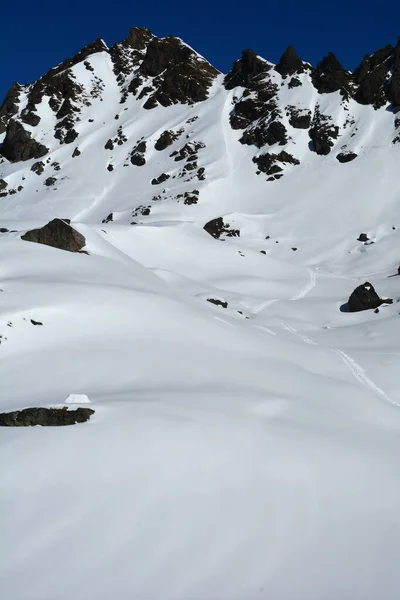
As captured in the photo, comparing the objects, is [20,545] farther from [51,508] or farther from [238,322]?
[238,322]

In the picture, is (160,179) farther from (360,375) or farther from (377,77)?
(360,375)

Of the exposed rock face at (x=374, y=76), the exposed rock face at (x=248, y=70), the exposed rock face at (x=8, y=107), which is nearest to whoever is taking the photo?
the exposed rock face at (x=374, y=76)

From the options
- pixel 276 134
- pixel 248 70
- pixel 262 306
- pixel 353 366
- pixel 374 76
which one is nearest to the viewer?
pixel 353 366

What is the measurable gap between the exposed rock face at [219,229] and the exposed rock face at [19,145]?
1797 inches

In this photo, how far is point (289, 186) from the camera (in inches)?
2657

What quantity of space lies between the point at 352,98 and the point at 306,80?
9.48 m

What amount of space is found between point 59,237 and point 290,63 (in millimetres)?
76717

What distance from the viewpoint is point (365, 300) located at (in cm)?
2950

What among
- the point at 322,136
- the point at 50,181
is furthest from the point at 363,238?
the point at 50,181

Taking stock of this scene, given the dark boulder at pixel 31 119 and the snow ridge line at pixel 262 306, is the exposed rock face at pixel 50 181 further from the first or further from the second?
the snow ridge line at pixel 262 306

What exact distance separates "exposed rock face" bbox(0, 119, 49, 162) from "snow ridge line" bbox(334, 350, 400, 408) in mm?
82197

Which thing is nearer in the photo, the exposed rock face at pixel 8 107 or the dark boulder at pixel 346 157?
the dark boulder at pixel 346 157

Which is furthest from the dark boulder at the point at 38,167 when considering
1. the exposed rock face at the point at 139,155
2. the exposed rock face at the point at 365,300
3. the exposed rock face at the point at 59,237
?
the exposed rock face at the point at 365,300

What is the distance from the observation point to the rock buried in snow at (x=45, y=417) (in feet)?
26.6
